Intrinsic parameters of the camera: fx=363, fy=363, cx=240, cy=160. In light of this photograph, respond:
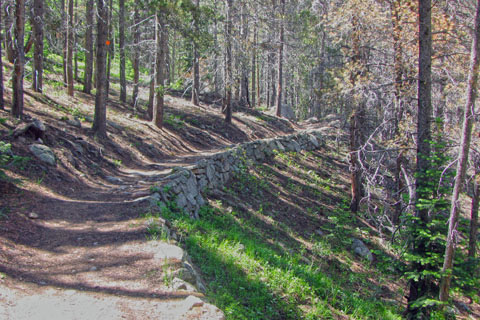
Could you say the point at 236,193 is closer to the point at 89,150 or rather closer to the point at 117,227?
the point at 89,150

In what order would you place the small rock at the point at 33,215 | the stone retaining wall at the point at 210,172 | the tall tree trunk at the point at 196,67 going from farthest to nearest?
1. the tall tree trunk at the point at 196,67
2. the stone retaining wall at the point at 210,172
3. the small rock at the point at 33,215

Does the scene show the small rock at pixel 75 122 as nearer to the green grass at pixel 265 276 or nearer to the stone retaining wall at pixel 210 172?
→ the stone retaining wall at pixel 210 172

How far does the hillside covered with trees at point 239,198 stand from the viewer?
486cm

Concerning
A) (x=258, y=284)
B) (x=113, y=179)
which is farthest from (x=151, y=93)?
(x=258, y=284)

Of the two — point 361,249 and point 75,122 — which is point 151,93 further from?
point 361,249

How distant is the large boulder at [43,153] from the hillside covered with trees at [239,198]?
0.04 metres

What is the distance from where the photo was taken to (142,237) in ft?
18.4

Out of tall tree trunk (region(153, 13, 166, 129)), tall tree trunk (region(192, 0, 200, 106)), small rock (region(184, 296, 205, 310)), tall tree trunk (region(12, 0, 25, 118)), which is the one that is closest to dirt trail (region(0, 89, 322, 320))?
small rock (region(184, 296, 205, 310))

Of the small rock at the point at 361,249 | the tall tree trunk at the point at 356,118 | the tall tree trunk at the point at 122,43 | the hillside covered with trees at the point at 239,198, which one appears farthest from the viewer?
the tall tree trunk at the point at 122,43

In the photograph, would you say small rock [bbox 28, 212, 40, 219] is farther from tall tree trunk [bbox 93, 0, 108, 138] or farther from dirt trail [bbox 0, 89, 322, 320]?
tall tree trunk [bbox 93, 0, 108, 138]

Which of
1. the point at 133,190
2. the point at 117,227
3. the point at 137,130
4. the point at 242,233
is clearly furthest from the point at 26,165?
the point at 137,130

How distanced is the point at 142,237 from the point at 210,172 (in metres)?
5.89

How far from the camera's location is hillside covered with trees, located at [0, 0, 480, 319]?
4.86 m

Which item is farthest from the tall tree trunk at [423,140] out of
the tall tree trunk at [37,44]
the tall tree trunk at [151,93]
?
the tall tree trunk at [37,44]
